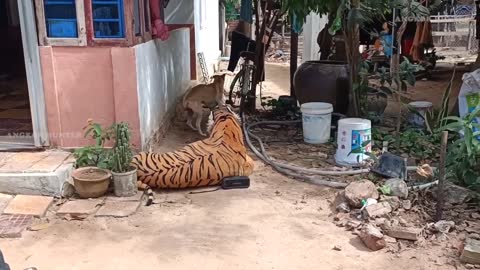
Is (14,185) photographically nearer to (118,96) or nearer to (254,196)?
(118,96)

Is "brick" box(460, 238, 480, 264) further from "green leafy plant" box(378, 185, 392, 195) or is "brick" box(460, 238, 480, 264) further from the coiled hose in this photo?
the coiled hose

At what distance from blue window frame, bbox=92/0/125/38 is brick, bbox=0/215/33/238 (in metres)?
1.56

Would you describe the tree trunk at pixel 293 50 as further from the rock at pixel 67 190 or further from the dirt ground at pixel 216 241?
the rock at pixel 67 190

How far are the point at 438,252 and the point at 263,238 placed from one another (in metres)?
1.07

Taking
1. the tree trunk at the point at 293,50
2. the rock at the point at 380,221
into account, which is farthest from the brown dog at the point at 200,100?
the rock at the point at 380,221

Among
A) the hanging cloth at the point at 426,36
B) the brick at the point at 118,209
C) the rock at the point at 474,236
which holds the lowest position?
the rock at the point at 474,236

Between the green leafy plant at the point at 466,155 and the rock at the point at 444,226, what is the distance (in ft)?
1.73

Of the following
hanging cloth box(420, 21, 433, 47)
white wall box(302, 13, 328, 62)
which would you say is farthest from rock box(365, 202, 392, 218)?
hanging cloth box(420, 21, 433, 47)

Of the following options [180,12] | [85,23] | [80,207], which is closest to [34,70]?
[85,23]

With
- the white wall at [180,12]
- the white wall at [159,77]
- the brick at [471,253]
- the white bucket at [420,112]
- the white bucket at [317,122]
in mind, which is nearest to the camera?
the brick at [471,253]

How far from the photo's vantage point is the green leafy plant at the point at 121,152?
12.0 ft

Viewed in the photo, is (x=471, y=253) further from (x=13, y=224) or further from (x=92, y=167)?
(x=13, y=224)

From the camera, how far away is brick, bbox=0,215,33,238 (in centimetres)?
311

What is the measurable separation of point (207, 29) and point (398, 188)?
870 cm
